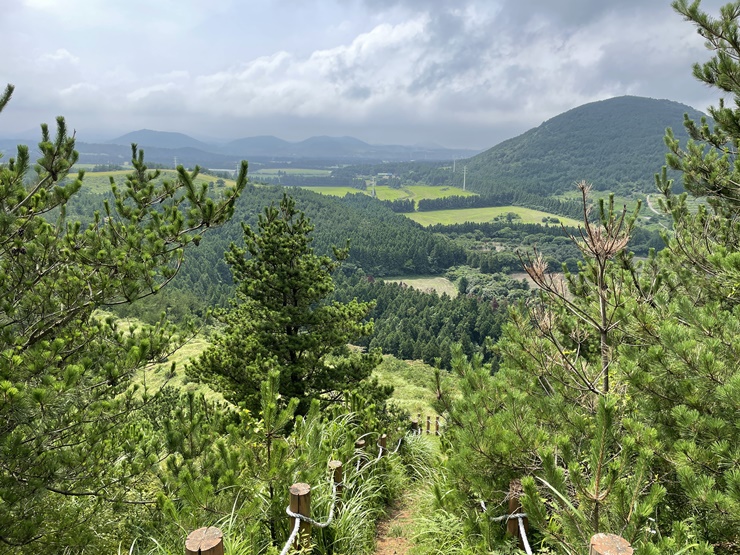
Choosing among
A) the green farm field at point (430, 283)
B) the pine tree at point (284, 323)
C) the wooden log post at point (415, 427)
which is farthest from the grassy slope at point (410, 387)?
the green farm field at point (430, 283)

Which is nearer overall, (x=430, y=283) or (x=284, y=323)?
(x=284, y=323)

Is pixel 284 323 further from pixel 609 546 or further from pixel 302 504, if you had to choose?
pixel 609 546

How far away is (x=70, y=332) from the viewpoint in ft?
13.6

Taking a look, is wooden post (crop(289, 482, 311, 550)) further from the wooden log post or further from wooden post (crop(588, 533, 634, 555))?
the wooden log post

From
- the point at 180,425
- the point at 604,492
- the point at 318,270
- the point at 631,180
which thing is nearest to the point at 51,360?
the point at 180,425

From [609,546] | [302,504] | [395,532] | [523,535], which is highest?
[609,546]

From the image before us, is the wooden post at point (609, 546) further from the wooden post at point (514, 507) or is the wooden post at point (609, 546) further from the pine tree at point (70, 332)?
the pine tree at point (70, 332)

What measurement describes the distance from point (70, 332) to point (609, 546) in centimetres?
451

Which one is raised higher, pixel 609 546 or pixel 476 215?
pixel 609 546

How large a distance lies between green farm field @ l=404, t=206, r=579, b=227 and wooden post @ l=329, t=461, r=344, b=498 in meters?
141

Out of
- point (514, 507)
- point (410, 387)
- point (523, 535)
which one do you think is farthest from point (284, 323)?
point (410, 387)

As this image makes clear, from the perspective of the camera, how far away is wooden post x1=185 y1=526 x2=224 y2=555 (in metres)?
2.15

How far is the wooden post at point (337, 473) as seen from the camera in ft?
12.8

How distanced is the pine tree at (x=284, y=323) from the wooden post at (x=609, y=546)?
750 cm
